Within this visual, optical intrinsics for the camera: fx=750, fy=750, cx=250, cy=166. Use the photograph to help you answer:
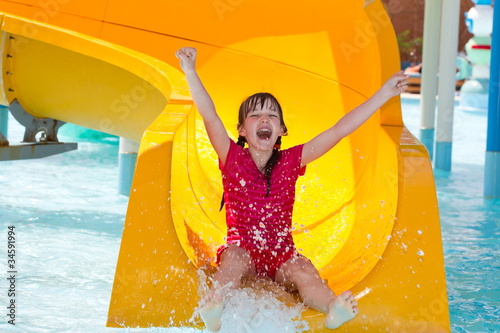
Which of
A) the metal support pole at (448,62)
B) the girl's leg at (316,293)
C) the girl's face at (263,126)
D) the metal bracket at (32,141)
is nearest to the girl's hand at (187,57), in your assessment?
the girl's face at (263,126)

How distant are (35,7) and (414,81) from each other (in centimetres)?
916

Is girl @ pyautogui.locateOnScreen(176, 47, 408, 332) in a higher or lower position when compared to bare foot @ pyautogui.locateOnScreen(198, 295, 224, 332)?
higher

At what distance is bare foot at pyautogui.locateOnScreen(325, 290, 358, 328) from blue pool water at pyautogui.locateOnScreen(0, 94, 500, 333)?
33cm

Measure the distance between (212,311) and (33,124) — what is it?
145cm

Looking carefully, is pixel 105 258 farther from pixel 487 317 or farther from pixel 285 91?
pixel 487 317

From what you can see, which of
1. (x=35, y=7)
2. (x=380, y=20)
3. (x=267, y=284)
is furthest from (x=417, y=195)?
(x=35, y=7)

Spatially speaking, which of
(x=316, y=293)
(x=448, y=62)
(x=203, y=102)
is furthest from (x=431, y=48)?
(x=316, y=293)

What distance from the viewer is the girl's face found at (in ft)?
5.85

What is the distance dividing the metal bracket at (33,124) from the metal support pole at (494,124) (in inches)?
75.6

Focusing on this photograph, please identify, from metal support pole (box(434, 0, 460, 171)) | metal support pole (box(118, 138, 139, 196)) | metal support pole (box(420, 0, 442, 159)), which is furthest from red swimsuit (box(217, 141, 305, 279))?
metal support pole (box(420, 0, 442, 159))

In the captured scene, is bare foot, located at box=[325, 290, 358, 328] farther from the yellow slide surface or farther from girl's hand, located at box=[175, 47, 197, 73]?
girl's hand, located at box=[175, 47, 197, 73]

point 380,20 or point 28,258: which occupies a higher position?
point 380,20

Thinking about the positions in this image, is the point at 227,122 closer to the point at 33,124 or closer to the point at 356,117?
the point at 33,124

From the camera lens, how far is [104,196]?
338 cm
